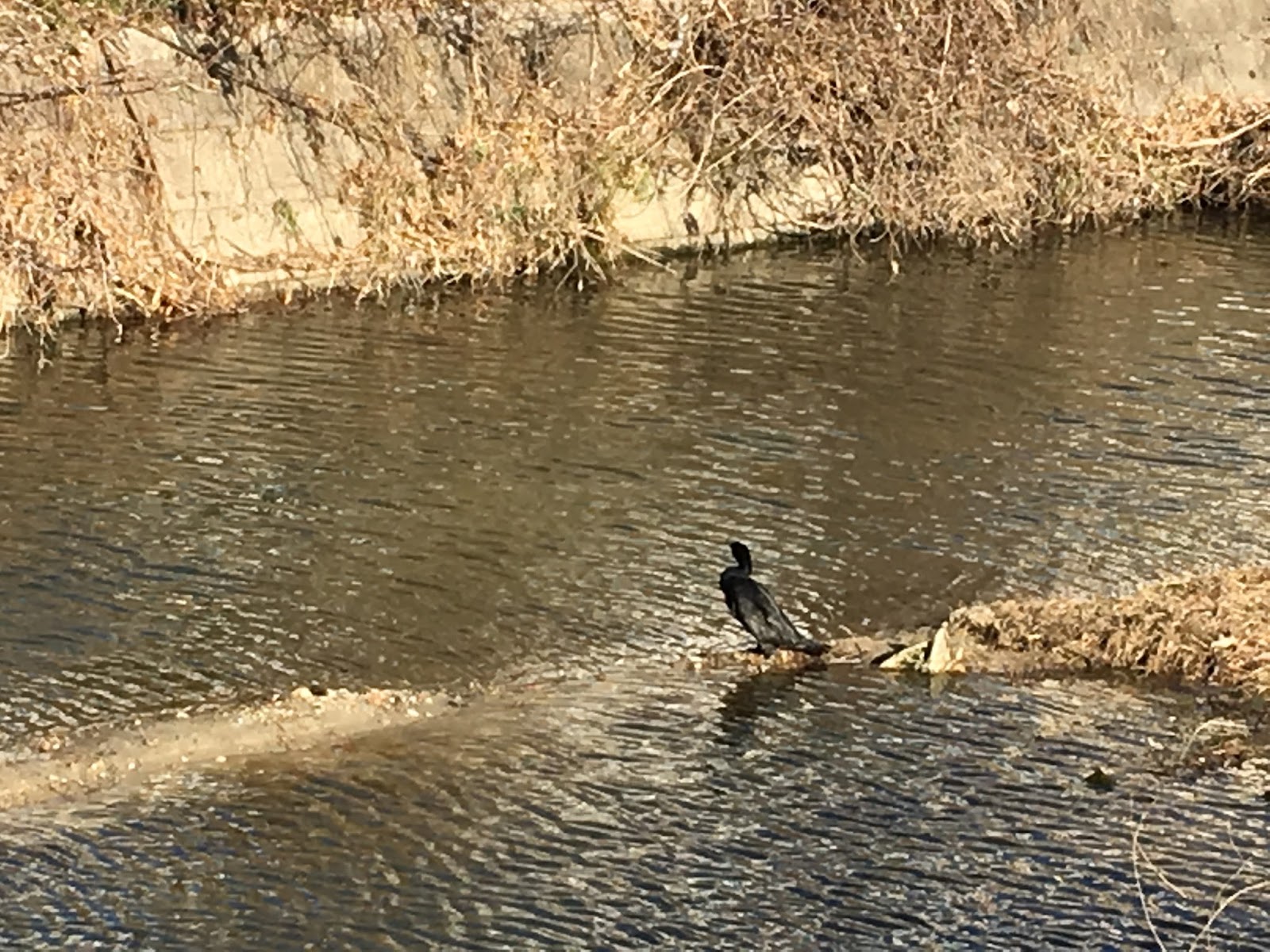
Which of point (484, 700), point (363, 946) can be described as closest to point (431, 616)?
point (484, 700)

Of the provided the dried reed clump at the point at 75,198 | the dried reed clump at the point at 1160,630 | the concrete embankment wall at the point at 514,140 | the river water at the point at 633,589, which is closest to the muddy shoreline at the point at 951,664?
the dried reed clump at the point at 1160,630

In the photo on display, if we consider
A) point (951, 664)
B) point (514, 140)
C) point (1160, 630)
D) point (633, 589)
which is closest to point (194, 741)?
point (633, 589)

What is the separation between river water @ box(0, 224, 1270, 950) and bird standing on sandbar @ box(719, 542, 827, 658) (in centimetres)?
23

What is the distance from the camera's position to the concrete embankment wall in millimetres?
19609

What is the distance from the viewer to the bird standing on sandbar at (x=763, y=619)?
1154cm

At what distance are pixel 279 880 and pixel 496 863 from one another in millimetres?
880

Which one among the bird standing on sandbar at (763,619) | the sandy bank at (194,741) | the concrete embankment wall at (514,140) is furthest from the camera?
the concrete embankment wall at (514,140)

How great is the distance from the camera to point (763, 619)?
11.5 m

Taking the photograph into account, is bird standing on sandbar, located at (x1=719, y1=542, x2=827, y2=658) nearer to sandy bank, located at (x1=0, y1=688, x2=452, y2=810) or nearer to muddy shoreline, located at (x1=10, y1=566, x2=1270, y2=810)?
muddy shoreline, located at (x1=10, y1=566, x2=1270, y2=810)

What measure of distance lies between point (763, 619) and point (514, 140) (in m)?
11.1

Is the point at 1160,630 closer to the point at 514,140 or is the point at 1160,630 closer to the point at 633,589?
the point at 633,589

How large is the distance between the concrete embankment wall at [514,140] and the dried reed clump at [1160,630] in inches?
390

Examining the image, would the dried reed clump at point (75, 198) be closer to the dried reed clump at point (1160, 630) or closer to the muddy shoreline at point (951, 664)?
the muddy shoreline at point (951, 664)

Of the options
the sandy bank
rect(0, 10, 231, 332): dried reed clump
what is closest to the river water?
the sandy bank
